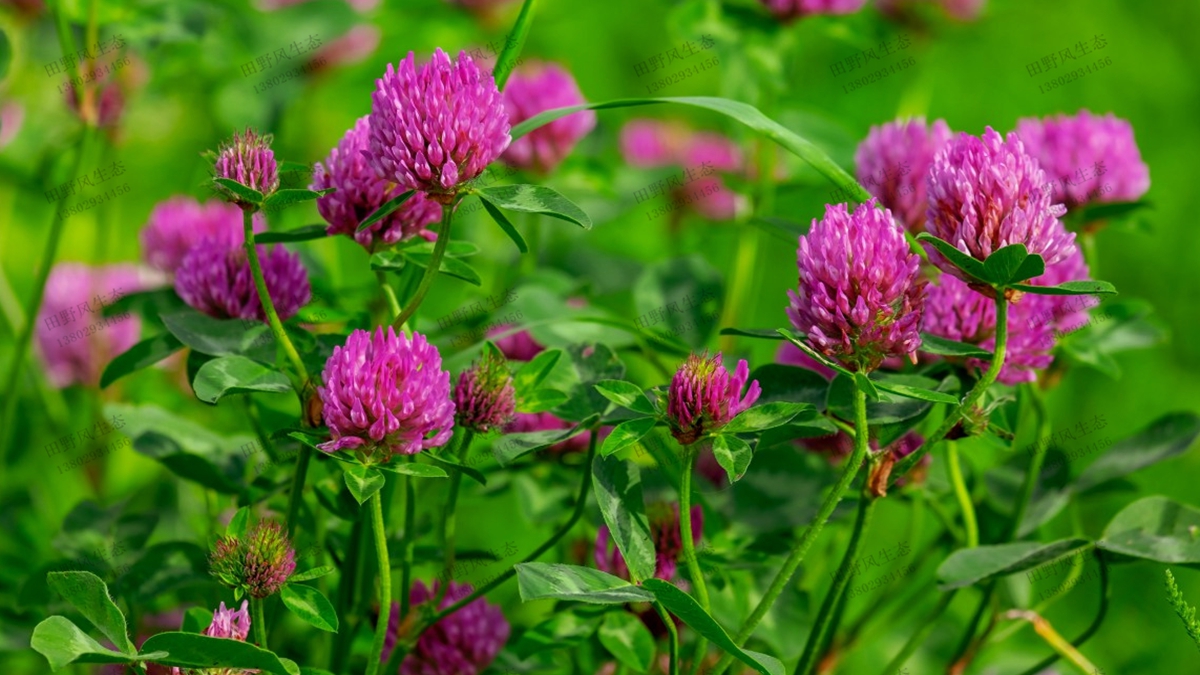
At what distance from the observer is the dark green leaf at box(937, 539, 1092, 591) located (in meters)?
1.02

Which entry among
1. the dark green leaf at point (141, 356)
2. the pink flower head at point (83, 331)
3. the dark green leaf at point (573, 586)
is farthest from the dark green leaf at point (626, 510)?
the pink flower head at point (83, 331)

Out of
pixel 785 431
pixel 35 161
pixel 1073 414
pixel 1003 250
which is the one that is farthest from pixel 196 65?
pixel 1073 414

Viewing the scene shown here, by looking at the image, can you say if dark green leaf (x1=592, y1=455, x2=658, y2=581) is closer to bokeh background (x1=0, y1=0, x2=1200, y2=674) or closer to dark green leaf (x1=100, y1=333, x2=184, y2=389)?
bokeh background (x1=0, y1=0, x2=1200, y2=674)

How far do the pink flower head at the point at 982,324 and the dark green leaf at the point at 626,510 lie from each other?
0.26 m

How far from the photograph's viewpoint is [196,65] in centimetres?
187

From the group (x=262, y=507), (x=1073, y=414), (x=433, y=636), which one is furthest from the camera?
(x=1073, y=414)

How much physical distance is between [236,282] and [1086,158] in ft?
2.49

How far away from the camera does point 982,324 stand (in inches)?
41.0

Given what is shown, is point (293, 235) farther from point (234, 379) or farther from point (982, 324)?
point (982, 324)

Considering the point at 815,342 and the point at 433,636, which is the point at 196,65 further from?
the point at 815,342

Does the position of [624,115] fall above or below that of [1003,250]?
above

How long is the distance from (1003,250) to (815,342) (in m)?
0.13

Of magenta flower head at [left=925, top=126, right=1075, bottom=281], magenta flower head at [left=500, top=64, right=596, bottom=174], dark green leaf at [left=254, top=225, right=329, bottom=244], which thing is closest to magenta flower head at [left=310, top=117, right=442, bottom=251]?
dark green leaf at [left=254, top=225, right=329, bottom=244]

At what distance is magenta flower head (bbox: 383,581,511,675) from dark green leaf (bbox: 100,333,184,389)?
0.27m
